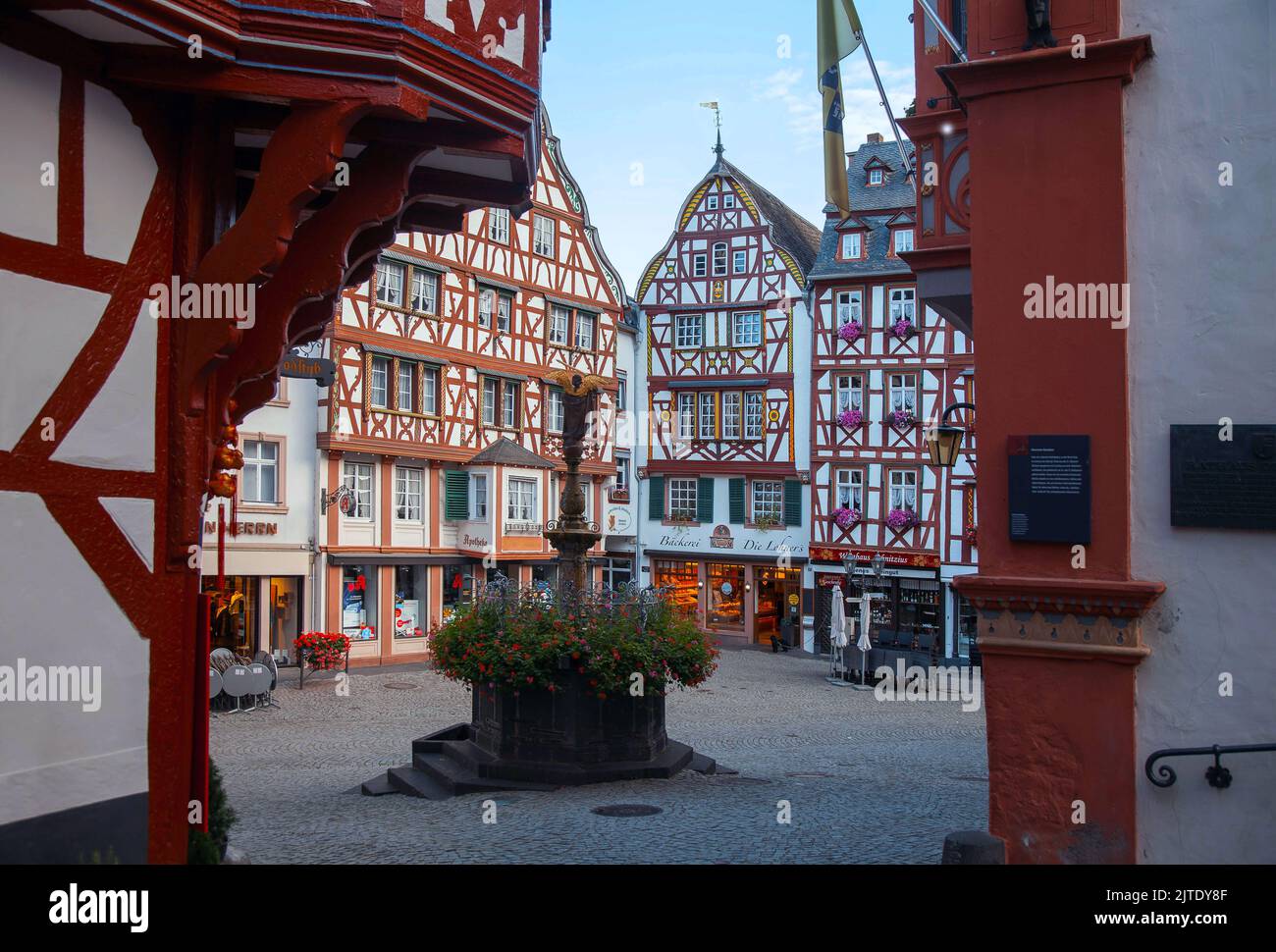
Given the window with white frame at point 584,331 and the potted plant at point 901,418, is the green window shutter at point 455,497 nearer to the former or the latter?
the window with white frame at point 584,331

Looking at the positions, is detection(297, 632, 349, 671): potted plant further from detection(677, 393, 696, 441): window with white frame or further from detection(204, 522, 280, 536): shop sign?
detection(677, 393, 696, 441): window with white frame

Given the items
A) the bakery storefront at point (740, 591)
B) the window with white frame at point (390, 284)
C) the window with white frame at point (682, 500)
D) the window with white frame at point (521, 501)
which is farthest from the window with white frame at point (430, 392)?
the window with white frame at point (682, 500)

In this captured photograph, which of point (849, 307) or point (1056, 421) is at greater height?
point (849, 307)

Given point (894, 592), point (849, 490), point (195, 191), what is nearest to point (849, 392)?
point (849, 490)

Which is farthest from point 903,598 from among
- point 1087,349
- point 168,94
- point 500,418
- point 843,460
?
point 168,94

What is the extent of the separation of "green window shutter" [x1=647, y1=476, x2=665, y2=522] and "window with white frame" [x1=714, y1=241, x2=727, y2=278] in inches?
262

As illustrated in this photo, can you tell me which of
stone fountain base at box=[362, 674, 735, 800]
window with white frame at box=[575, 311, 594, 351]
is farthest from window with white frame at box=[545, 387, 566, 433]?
stone fountain base at box=[362, 674, 735, 800]

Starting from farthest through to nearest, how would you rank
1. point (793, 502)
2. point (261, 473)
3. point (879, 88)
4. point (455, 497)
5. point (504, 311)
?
point (793, 502)
point (504, 311)
point (455, 497)
point (261, 473)
point (879, 88)

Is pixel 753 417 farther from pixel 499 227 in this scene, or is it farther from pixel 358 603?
pixel 358 603

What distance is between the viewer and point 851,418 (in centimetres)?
3294

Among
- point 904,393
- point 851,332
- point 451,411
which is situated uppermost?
point 851,332

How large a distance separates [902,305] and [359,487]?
1598 centimetres

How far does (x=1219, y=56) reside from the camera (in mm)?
5977

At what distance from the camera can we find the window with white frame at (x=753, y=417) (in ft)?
114
